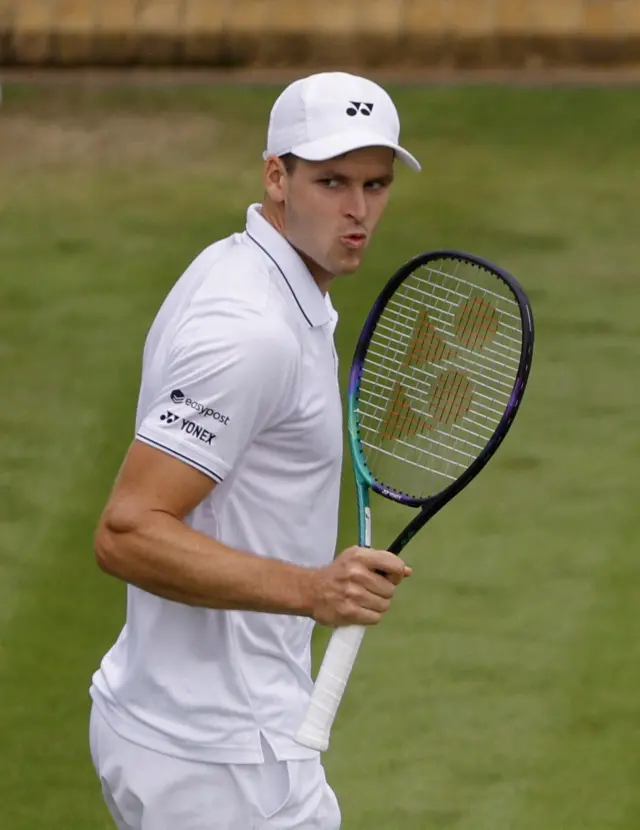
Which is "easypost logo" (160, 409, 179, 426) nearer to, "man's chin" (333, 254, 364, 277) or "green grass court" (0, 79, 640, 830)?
"man's chin" (333, 254, 364, 277)

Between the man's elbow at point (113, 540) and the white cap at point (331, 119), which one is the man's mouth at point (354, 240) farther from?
the man's elbow at point (113, 540)

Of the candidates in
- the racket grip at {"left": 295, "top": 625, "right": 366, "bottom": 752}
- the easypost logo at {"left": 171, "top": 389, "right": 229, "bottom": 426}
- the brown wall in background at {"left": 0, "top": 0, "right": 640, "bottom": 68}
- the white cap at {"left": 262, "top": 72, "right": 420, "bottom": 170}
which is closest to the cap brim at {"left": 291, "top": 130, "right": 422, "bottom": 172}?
the white cap at {"left": 262, "top": 72, "right": 420, "bottom": 170}

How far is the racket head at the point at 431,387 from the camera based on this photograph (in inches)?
173

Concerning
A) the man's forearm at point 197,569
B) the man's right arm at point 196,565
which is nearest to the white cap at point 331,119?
the man's right arm at point 196,565

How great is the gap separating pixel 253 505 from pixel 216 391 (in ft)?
1.17

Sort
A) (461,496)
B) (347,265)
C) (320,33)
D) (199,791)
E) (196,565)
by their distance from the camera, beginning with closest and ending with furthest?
1. (196,565)
2. (199,791)
3. (347,265)
4. (461,496)
5. (320,33)

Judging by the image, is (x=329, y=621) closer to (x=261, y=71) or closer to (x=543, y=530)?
(x=543, y=530)

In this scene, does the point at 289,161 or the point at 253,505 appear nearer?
the point at 253,505

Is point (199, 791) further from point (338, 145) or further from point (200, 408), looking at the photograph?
point (338, 145)

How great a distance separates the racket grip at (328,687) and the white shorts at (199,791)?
0.17 meters

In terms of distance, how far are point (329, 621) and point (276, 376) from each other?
47 cm

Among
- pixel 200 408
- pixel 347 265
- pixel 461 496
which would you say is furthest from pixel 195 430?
pixel 461 496

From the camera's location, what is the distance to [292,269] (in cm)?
412

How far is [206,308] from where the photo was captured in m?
3.81
